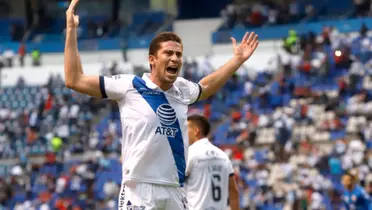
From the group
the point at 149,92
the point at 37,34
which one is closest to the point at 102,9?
the point at 37,34

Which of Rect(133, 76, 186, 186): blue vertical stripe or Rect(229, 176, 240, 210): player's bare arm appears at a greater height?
Rect(133, 76, 186, 186): blue vertical stripe

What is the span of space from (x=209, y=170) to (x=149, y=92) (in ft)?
10.1

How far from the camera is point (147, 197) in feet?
23.6

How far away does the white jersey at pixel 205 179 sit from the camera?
10227 millimetres

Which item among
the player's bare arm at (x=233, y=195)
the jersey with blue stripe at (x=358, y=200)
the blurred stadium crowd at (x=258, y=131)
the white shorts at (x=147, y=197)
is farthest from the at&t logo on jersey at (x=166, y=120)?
the blurred stadium crowd at (x=258, y=131)

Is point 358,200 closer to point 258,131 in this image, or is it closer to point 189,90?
point 189,90

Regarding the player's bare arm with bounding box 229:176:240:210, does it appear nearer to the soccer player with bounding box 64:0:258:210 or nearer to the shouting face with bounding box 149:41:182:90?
the soccer player with bounding box 64:0:258:210

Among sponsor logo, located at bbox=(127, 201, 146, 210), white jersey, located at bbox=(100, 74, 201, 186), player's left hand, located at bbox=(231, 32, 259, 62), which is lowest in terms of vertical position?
sponsor logo, located at bbox=(127, 201, 146, 210)

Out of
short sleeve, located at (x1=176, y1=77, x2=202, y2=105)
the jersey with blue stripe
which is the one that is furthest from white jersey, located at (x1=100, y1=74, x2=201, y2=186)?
the jersey with blue stripe

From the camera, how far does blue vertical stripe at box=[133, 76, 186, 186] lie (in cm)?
732

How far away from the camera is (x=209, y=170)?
10273 mm

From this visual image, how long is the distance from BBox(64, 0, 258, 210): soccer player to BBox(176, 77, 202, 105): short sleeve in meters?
0.18

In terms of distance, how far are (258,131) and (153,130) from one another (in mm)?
19593

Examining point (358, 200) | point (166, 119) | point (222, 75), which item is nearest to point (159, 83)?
point (166, 119)
